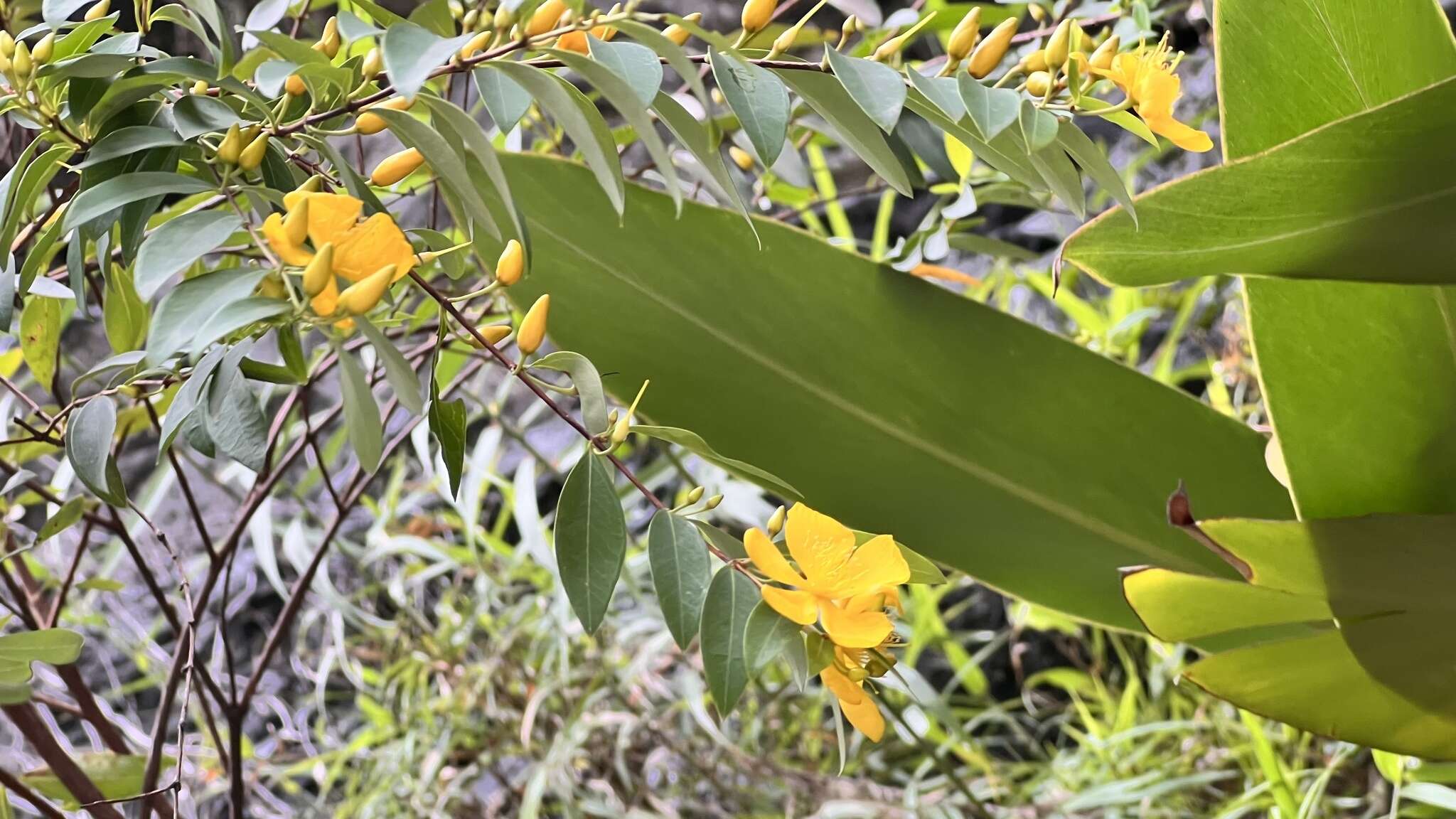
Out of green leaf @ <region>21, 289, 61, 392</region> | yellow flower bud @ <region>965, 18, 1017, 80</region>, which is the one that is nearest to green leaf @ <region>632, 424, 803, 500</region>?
yellow flower bud @ <region>965, 18, 1017, 80</region>

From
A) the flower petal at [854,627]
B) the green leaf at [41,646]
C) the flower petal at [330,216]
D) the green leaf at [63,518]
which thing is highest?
the flower petal at [330,216]

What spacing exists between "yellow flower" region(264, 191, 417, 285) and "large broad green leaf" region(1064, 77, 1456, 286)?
0.19m

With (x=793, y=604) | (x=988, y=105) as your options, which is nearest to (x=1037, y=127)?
(x=988, y=105)

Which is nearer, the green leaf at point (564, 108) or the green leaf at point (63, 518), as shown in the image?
the green leaf at point (564, 108)

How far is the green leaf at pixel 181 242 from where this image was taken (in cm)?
17

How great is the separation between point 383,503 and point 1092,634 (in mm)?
705

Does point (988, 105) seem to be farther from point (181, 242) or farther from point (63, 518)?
point (63, 518)

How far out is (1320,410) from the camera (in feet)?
1.09

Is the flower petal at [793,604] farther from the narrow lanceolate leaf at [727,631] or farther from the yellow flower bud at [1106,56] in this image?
the yellow flower bud at [1106,56]

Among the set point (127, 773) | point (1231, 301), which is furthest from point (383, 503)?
point (1231, 301)

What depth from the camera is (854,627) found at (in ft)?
0.71

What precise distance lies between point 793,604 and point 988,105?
0.11 m

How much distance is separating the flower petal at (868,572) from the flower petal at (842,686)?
0.02m

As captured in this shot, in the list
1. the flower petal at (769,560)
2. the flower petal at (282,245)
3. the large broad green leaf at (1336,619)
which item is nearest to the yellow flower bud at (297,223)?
the flower petal at (282,245)
